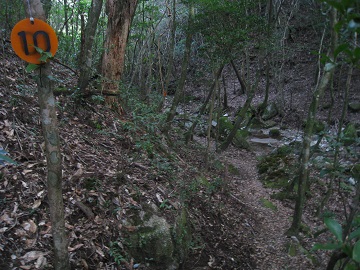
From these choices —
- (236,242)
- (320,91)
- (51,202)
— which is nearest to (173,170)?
(236,242)

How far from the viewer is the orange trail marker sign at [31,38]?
6.91 ft

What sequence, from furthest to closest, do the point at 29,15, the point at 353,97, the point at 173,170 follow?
the point at 353,97 → the point at 173,170 → the point at 29,15

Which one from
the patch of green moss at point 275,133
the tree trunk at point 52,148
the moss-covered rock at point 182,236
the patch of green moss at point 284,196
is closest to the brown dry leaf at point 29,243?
the tree trunk at point 52,148

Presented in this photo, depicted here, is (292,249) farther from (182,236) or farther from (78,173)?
(78,173)

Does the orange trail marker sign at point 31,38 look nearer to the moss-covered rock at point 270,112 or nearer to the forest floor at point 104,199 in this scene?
the forest floor at point 104,199

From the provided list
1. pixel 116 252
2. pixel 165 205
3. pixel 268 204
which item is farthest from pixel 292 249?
pixel 116 252

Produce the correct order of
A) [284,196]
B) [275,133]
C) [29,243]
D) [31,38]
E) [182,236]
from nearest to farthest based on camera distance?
1. [31,38]
2. [29,243]
3. [182,236]
4. [284,196]
5. [275,133]

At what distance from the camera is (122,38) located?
6656mm

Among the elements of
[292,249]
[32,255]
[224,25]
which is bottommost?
[292,249]

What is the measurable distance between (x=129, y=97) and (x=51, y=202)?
4.64 m

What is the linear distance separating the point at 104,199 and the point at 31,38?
2.31m

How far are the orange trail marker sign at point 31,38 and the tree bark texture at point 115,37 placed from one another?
4268 mm

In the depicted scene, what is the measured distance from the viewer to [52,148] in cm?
239

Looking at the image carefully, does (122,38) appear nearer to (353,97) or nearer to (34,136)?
(34,136)
